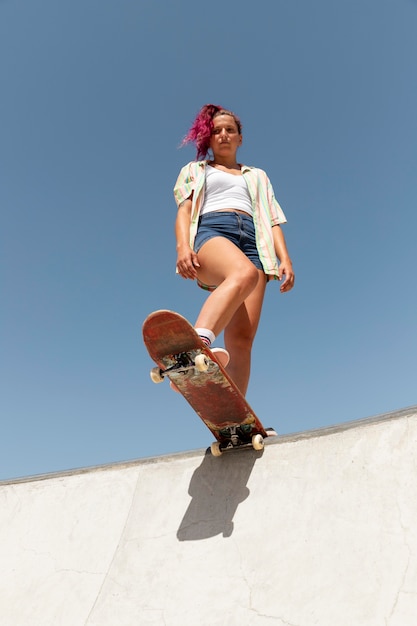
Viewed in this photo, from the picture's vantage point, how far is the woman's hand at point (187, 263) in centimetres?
294

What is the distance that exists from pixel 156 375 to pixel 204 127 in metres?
2.23

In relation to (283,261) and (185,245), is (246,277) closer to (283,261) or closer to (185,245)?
(185,245)

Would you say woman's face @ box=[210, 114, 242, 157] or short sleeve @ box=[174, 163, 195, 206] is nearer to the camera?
short sleeve @ box=[174, 163, 195, 206]

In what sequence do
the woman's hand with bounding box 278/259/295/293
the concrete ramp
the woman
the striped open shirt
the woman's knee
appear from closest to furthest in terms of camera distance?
the concrete ramp, the woman's knee, the woman, the striped open shirt, the woman's hand with bounding box 278/259/295/293

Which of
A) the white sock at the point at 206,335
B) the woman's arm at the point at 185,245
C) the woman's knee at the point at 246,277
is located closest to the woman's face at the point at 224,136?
the woman's arm at the point at 185,245


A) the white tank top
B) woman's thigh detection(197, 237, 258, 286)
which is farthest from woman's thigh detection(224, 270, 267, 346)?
the white tank top

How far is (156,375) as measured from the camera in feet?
7.35

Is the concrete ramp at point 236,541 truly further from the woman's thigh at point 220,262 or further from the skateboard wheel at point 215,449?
the woman's thigh at point 220,262

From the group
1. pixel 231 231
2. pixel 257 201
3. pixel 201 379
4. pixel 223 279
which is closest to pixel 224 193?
pixel 257 201

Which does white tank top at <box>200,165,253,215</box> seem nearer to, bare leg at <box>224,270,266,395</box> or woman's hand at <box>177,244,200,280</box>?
woman's hand at <box>177,244,200,280</box>

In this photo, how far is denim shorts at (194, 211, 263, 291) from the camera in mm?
3059

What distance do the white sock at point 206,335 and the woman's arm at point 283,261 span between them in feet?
3.45

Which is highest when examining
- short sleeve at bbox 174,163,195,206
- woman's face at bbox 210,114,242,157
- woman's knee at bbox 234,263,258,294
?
woman's face at bbox 210,114,242,157

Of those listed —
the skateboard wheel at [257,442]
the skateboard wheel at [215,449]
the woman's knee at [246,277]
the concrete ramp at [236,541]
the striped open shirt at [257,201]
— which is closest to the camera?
the concrete ramp at [236,541]
